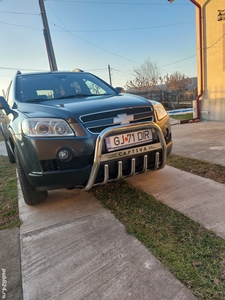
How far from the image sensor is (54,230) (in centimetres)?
201

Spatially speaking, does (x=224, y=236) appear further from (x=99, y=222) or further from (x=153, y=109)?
(x=153, y=109)

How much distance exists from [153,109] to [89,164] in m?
0.98

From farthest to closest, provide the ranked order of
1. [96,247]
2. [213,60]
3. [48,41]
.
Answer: [48,41] < [213,60] < [96,247]

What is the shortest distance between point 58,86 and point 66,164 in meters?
1.55

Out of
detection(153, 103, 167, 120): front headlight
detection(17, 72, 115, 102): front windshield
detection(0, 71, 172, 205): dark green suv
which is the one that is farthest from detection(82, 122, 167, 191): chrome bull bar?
detection(17, 72, 115, 102): front windshield

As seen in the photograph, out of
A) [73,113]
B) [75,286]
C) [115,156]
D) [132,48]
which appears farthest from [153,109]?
[132,48]

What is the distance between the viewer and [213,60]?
7512 mm

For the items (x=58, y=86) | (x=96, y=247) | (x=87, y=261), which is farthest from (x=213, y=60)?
(x=87, y=261)

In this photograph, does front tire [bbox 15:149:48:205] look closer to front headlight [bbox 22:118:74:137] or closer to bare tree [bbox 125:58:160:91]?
front headlight [bbox 22:118:74:137]

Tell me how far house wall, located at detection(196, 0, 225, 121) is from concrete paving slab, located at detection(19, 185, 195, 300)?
7.11 meters

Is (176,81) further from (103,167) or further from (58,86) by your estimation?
(103,167)

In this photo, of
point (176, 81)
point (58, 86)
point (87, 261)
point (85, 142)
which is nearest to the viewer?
point (87, 261)

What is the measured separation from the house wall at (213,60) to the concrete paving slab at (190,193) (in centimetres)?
570

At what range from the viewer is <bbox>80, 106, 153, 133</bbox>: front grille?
2.03 meters
